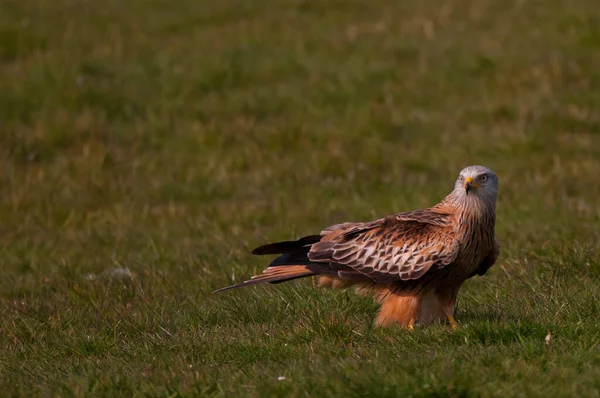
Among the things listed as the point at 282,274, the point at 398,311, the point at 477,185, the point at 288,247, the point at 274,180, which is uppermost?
the point at 477,185

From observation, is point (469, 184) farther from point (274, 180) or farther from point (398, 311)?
point (274, 180)

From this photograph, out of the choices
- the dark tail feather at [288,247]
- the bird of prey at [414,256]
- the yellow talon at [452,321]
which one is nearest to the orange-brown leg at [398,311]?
the bird of prey at [414,256]

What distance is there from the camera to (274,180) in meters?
13.5

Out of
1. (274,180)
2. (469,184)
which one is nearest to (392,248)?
(469,184)

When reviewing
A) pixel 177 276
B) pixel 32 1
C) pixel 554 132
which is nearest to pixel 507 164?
pixel 554 132

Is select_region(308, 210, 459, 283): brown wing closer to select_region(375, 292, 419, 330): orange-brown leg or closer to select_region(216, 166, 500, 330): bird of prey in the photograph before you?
select_region(216, 166, 500, 330): bird of prey

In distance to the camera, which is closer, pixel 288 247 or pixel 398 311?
pixel 398 311

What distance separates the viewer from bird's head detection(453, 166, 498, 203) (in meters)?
7.33

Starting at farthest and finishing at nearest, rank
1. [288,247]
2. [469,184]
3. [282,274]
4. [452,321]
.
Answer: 1. [288,247]
2. [282,274]
3. [469,184]
4. [452,321]

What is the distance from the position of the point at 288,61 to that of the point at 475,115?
3276 millimetres

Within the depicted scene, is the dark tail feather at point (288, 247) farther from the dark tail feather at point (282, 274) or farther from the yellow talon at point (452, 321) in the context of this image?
the yellow talon at point (452, 321)

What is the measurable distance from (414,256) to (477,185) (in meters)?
0.66

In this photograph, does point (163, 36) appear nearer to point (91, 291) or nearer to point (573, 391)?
point (91, 291)

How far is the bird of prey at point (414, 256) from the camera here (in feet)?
23.8
